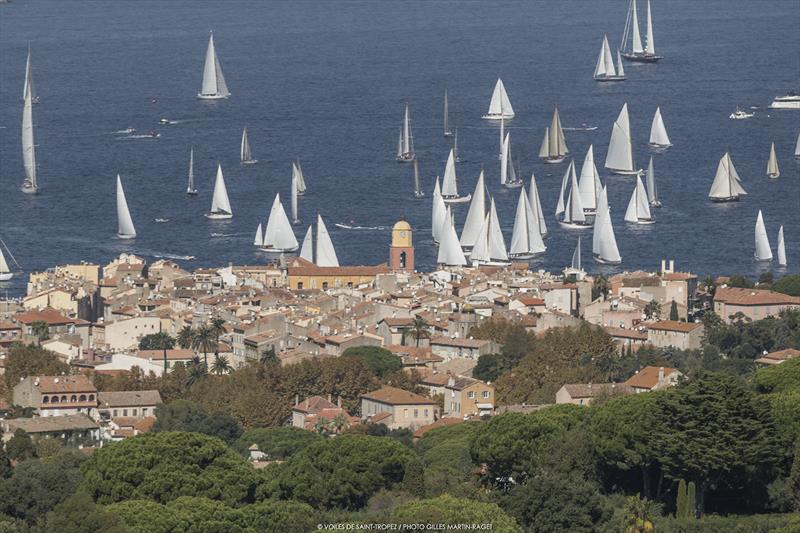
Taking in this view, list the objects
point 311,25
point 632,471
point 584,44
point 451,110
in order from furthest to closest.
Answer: point 311,25 < point 584,44 < point 451,110 < point 632,471

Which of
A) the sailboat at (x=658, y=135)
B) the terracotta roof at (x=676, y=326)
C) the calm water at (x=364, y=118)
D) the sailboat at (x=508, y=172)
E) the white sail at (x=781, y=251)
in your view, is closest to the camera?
the terracotta roof at (x=676, y=326)

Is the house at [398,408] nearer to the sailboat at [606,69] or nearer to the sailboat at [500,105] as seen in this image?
the sailboat at [500,105]

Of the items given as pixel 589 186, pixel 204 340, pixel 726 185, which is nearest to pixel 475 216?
pixel 589 186

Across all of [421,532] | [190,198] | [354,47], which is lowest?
[421,532]

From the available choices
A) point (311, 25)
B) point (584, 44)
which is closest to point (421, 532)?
point (584, 44)

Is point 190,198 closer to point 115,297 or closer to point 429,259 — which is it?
point 429,259

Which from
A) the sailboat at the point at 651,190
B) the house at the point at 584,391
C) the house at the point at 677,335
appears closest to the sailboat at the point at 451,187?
the sailboat at the point at 651,190
